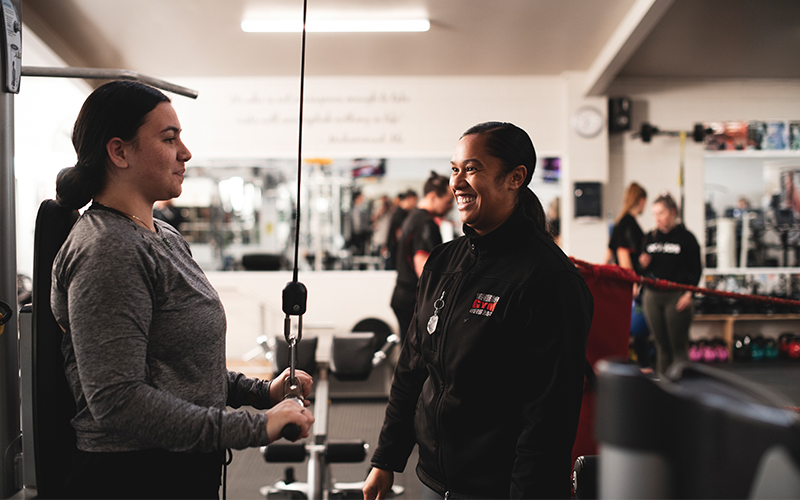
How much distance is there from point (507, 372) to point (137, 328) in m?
0.73

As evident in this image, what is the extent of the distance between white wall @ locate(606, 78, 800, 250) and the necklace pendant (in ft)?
15.4

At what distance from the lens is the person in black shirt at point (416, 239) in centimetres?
336

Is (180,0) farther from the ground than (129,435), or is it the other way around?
(180,0)

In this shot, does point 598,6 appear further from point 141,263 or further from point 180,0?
point 141,263

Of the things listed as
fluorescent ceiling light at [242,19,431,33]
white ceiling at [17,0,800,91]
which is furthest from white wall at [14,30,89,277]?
fluorescent ceiling light at [242,19,431,33]

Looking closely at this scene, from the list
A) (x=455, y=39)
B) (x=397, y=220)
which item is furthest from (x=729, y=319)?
(x=455, y=39)

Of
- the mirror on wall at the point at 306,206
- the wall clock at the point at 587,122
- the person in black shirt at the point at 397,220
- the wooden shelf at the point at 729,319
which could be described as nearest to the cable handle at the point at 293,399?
the person in black shirt at the point at 397,220

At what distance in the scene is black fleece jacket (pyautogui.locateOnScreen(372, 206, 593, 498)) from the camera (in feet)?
3.57

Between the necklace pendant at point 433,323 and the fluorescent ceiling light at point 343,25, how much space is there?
3451mm

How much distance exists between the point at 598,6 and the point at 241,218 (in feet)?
12.6

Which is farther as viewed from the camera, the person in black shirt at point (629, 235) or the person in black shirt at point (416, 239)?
the person in black shirt at point (629, 235)

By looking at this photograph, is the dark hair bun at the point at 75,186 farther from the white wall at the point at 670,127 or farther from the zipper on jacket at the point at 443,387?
the white wall at the point at 670,127

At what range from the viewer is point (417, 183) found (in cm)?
547

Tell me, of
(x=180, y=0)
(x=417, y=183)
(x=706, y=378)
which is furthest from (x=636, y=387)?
(x=417, y=183)
